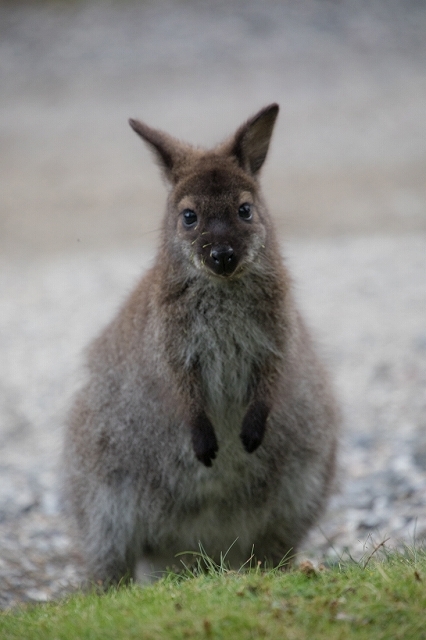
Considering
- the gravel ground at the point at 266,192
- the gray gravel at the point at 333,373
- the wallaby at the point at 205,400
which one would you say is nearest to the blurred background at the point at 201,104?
the gravel ground at the point at 266,192

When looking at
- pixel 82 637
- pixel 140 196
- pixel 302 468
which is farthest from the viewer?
pixel 140 196

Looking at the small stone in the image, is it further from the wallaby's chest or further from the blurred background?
the blurred background

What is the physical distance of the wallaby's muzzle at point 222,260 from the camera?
4.94 meters

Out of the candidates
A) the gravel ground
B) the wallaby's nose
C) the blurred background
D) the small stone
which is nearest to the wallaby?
the wallaby's nose

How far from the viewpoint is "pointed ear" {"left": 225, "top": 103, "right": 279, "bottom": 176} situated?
17.9 feet

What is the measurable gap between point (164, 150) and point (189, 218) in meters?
0.53

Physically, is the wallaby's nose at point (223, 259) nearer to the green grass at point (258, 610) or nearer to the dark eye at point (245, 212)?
the dark eye at point (245, 212)

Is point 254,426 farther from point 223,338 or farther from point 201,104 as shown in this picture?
point 201,104

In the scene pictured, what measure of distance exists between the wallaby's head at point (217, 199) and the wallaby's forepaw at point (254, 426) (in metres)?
0.81

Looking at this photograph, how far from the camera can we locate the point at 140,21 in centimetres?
2425

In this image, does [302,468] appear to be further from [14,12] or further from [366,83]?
[14,12]

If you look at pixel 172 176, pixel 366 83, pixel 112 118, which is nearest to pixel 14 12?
pixel 112 118

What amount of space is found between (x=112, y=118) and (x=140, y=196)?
13.9ft

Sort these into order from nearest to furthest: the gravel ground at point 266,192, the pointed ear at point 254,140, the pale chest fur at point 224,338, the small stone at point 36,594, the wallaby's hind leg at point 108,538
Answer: the pale chest fur at point 224,338 → the pointed ear at point 254,140 → the wallaby's hind leg at point 108,538 → the small stone at point 36,594 → the gravel ground at point 266,192
